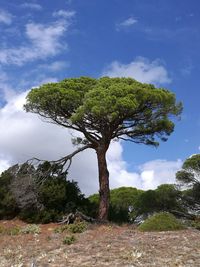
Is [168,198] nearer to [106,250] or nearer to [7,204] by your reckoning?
[7,204]

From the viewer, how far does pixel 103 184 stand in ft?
77.5

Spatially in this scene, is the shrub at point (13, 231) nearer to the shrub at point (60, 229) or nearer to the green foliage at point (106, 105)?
the shrub at point (60, 229)

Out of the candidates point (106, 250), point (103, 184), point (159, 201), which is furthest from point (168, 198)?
point (106, 250)

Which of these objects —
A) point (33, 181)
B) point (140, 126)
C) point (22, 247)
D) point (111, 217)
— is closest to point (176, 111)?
point (140, 126)

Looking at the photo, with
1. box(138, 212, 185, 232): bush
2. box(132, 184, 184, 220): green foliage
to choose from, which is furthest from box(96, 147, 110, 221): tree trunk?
box(132, 184, 184, 220): green foliage

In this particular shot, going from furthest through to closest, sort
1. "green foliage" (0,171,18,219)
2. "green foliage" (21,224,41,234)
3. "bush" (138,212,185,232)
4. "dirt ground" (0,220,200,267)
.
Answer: "green foliage" (0,171,18,219), "green foliage" (21,224,41,234), "bush" (138,212,185,232), "dirt ground" (0,220,200,267)

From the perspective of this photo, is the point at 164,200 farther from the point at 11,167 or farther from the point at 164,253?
the point at 164,253

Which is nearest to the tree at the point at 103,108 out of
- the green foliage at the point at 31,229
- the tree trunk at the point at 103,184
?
the tree trunk at the point at 103,184

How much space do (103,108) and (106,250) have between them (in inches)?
372

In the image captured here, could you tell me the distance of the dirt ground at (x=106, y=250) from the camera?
12281mm

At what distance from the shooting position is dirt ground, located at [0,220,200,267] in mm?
12281

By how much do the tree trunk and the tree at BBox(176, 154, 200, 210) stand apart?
9.12m

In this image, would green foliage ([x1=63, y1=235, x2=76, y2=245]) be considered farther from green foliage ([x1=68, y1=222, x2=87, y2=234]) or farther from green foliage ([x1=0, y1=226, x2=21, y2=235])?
green foliage ([x1=0, y1=226, x2=21, y2=235])

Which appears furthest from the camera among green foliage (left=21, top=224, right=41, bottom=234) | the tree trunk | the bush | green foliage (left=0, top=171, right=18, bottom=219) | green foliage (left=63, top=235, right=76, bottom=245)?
the tree trunk
